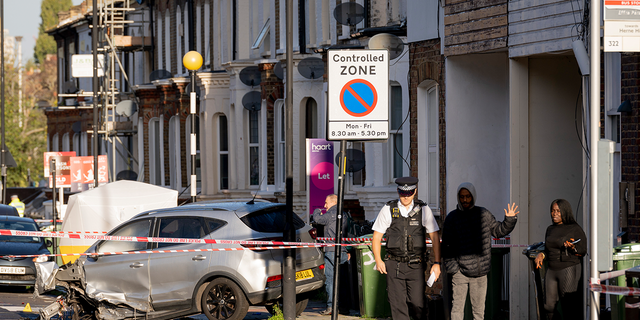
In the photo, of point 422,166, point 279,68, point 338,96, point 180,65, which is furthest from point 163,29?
point 338,96

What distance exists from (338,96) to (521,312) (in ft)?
14.0

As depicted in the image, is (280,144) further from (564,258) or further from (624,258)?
(624,258)

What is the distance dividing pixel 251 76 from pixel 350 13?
6.92 metres

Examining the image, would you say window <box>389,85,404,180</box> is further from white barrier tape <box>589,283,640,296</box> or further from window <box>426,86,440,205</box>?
white barrier tape <box>589,283,640,296</box>

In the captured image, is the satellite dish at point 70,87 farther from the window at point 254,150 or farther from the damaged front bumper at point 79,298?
the damaged front bumper at point 79,298

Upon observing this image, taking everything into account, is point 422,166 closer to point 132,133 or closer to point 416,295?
point 416,295

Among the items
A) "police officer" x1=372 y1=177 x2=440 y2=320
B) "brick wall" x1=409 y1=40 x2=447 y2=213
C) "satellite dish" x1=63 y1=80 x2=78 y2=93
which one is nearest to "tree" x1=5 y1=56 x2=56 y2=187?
"satellite dish" x1=63 y1=80 x2=78 y2=93

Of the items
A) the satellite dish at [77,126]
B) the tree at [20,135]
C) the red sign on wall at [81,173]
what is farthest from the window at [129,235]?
the tree at [20,135]

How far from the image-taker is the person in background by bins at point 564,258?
884 centimetres

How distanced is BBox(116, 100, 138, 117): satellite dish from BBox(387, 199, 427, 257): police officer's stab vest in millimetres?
26723

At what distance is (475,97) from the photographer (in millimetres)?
12570

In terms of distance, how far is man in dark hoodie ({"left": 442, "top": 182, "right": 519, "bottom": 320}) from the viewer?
346 inches

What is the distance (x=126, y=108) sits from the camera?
3400 centimetres

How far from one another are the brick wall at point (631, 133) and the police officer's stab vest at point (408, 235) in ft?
8.56
